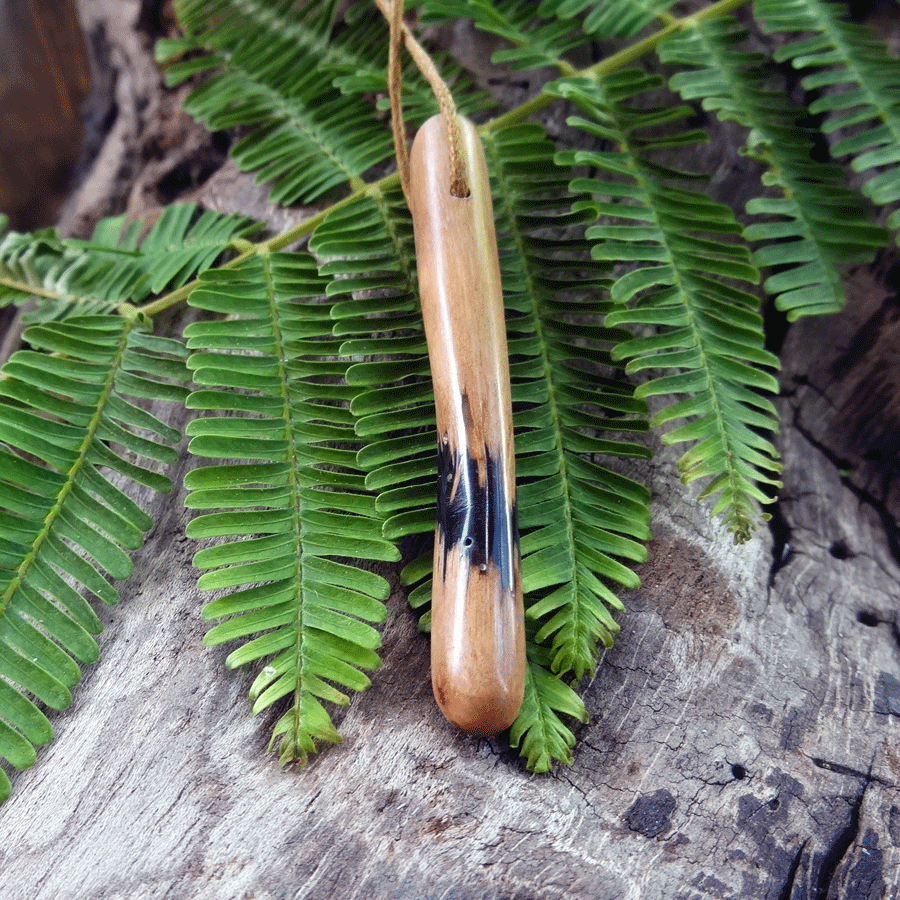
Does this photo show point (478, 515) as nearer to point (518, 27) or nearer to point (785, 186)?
point (785, 186)

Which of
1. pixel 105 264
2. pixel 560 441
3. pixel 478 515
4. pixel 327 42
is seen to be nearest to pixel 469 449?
pixel 478 515

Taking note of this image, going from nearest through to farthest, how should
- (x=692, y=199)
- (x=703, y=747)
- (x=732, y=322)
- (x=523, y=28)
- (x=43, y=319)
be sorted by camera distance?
(x=703, y=747) < (x=732, y=322) < (x=692, y=199) < (x=43, y=319) < (x=523, y=28)

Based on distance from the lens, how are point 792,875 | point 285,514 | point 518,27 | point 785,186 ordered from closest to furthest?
1. point 792,875
2. point 285,514
3. point 785,186
4. point 518,27

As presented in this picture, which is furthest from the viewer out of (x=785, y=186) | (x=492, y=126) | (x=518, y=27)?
(x=518, y=27)

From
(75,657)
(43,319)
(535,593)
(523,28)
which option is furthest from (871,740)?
(43,319)

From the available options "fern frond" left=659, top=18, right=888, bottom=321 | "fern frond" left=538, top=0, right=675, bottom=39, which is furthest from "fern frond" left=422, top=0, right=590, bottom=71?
"fern frond" left=659, top=18, right=888, bottom=321

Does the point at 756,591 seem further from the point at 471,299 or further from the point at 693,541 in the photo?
the point at 471,299

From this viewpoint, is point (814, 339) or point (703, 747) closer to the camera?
point (703, 747)
